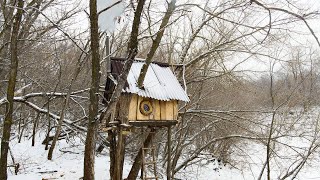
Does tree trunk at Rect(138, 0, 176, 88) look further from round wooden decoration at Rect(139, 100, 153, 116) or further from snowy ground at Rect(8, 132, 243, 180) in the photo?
snowy ground at Rect(8, 132, 243, 180)

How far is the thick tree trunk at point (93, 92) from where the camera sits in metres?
4.81

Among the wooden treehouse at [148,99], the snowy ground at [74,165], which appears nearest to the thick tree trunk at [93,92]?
the wooden treehouse at [148,99]

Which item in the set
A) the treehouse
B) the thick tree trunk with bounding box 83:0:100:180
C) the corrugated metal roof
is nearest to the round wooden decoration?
the treehouse

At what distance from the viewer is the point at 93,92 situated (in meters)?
4.98

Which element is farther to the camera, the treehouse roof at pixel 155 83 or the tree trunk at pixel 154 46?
the treehouse roof at pixel 155 83

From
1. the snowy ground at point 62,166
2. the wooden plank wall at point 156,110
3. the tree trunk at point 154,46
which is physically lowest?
the snowy ground at point 62,166

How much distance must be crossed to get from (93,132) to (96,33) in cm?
159

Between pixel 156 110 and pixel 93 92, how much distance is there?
285 centimetres

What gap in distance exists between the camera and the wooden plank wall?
7306 mm

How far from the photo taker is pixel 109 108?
16.9 feet

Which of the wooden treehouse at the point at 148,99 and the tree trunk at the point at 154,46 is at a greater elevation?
the tree trunk at the point at 154,46

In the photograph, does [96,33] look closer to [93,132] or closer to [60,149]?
[93,132]

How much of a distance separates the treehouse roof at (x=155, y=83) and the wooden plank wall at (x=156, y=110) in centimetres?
29

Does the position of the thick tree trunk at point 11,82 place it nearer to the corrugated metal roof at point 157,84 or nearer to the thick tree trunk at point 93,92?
the thick tree trunk at point 93,92
